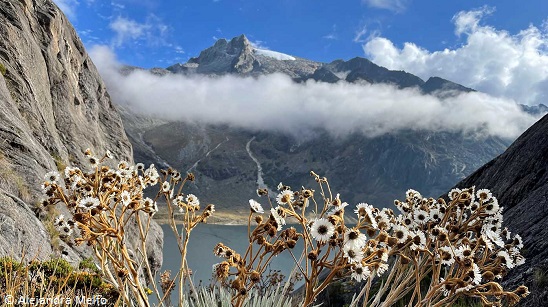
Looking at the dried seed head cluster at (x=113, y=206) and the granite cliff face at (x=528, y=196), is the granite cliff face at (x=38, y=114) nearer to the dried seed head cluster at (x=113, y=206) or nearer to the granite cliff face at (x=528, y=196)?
the dried seed head cluster at (x=113, y=206)

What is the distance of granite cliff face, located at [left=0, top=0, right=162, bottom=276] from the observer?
9.67 meters

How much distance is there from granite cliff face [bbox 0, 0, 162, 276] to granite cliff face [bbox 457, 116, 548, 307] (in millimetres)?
6689

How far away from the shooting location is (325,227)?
2.66m

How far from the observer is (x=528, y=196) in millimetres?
9180

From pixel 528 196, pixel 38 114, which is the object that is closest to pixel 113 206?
pixel 528 196

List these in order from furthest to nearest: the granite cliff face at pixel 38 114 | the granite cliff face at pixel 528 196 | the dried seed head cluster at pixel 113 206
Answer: the granite cliff face at pixel 38 114, the granite cliff face at pixel 528 196, the dried seed head cluster at pixel 113 206

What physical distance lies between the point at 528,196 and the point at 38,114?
21000mm

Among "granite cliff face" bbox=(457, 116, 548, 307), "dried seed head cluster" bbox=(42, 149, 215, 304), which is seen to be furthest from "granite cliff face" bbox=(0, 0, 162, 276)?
"granite cliff face" bbox=(457, 116, 548, 307)

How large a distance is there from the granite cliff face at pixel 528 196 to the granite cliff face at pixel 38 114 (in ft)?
21.9

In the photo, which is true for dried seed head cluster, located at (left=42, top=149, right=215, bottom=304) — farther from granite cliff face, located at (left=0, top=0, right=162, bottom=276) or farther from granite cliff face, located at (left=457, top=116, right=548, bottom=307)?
granite cliff face, located at (left=457, top=116, right=548, bottom=307)

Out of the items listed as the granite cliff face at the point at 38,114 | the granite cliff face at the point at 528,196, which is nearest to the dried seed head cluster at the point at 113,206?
the granite cliff face at the point at 38,114

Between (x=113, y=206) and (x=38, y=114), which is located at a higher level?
(x=38, y=114)

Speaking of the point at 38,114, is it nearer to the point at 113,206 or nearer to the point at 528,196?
the point at 113,206

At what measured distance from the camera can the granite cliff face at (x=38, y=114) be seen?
9672 millimetres
